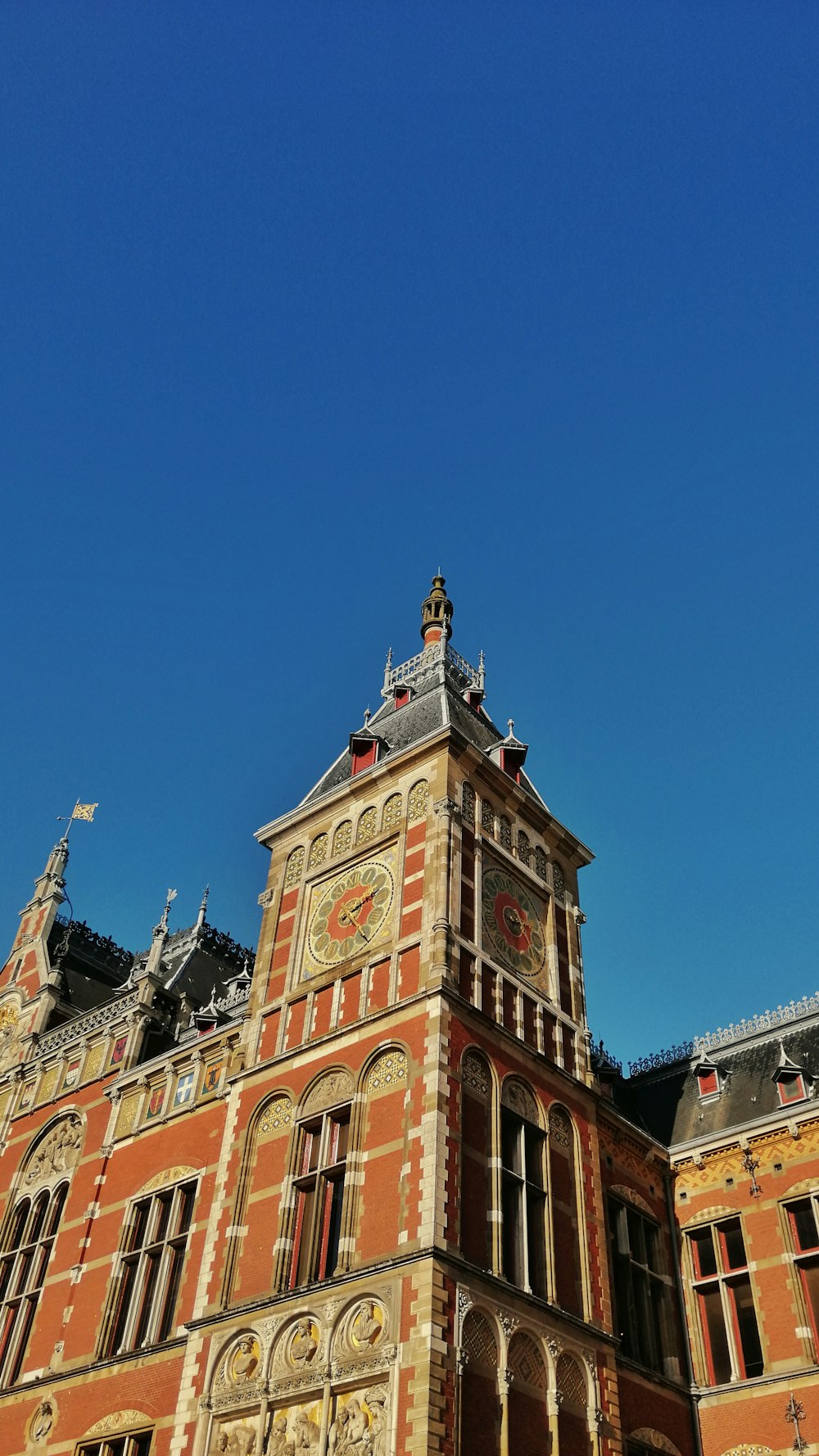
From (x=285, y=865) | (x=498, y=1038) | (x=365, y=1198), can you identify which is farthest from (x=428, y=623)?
(x=365, y=1198)

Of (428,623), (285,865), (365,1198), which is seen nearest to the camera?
(365,1198)

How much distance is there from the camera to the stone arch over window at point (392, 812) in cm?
2994

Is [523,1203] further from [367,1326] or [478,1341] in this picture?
[367,1326]

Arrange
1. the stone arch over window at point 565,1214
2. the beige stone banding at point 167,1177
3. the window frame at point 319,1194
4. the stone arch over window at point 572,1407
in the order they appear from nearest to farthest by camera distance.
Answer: the stone arch over window at point 572,1407 < the window frame at point 319,1194 < the stone arch over window at point 565,1214 < the beige stone banding at point 167,1177

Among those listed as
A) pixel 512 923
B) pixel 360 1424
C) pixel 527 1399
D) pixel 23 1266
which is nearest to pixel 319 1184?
pixel 360 1424

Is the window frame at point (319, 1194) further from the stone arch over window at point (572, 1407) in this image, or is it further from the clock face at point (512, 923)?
the clock face at point (512, 923)

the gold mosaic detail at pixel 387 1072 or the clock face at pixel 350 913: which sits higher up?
the clock face at pixel 350 913

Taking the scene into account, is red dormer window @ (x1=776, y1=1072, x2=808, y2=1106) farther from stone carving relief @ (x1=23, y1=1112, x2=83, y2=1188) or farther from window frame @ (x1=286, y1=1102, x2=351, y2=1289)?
stone carving relief @ (x1=23, y1=1112, x2=83, y2=1188)

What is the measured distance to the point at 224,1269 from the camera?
2488 centimetres

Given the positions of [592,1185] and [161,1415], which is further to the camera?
[592,1185]

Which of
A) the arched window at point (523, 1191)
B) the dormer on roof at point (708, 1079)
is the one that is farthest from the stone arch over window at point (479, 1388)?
the dormer on roof at point (708, 1079)

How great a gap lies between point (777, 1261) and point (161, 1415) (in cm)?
1382

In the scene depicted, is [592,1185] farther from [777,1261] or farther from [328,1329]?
[328,1329]

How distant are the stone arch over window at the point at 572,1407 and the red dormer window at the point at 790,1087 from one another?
8.84 metres
